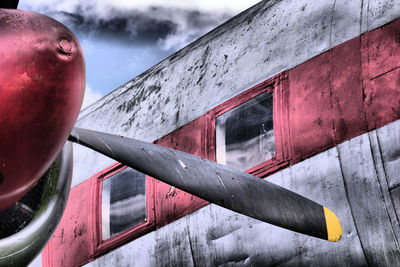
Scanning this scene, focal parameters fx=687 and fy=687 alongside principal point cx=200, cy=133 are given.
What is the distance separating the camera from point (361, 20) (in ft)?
16.4

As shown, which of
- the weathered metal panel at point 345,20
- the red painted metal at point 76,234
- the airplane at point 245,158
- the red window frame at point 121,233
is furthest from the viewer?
the red painted metal at point 76,234

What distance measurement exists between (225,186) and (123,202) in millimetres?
1874

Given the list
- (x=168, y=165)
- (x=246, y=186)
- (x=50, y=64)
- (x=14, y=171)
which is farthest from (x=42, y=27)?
(x=246, y=186)

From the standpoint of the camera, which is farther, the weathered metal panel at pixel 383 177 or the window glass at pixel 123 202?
the window glass at pixel 123 202

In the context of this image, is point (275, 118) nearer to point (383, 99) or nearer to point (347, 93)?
point (347, 93)

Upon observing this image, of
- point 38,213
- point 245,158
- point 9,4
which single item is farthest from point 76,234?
point 9,4

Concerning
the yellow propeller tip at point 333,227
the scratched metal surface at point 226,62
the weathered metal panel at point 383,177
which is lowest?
the yellow propeller tip at point 333,227

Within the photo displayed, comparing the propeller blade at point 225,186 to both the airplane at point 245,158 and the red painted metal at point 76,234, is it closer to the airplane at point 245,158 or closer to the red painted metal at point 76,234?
the airplane at point 245,158

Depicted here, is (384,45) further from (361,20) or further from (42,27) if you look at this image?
(42,27)

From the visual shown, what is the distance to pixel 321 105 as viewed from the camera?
4.93 m

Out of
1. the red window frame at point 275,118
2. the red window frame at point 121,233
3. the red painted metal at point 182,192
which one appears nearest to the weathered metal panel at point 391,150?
the red window frame at point 275,118

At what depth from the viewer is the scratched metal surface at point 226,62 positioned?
17.0 feet

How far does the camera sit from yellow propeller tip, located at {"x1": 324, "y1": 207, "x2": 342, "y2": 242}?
434 cm

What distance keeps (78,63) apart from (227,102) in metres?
2.00
